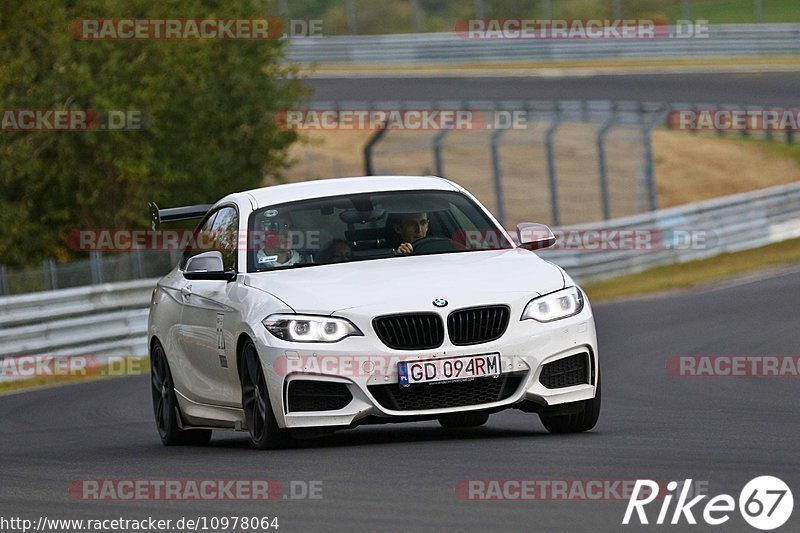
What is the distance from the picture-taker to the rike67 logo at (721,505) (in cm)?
654

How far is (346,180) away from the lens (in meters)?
11.1

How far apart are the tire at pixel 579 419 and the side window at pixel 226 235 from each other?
80.9 inches

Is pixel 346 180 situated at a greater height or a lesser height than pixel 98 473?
greater

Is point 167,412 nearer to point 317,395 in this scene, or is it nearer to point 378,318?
point 317,395

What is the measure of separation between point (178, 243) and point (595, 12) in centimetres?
2826

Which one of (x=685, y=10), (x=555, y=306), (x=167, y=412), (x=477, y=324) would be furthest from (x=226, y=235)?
(x=685, y=10)

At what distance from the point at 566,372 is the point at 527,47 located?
44402 millimetres

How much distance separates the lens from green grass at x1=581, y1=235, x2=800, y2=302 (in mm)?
26719

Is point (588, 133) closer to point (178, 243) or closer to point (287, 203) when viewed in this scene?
point (178, 243)

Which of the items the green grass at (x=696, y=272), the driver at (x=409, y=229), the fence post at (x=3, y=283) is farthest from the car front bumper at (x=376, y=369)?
the green grass at (x=696, y=272)

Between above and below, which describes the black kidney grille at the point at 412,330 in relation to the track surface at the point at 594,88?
above

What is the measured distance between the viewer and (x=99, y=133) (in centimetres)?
2803

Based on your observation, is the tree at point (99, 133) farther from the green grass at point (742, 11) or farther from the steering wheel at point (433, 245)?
the green grass at point (742, 11)

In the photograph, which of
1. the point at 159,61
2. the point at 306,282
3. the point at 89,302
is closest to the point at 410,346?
the point at 306,282
